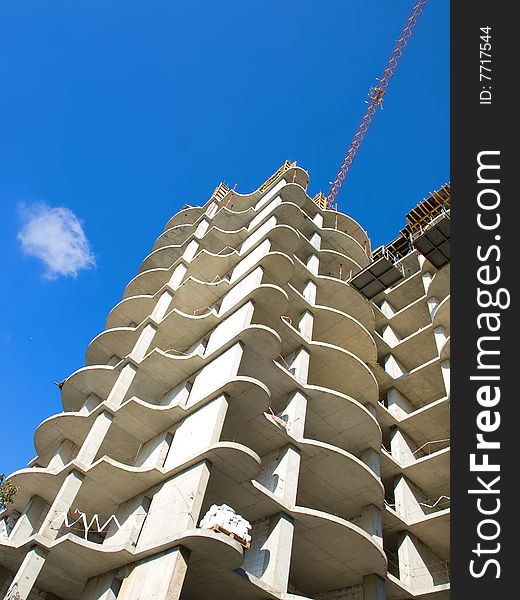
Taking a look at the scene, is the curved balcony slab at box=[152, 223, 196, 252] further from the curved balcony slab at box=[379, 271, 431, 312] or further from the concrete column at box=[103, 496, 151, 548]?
the concrete column at box=[103, 496, 151, 548]

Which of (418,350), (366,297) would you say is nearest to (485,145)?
(366,297)

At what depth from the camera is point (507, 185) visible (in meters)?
11.4

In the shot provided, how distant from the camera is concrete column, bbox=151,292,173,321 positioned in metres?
33.2

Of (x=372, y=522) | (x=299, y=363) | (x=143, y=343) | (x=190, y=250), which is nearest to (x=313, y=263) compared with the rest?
(x=190, y=250)

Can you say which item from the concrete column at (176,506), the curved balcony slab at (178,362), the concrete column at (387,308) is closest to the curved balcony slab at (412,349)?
the concrete column at (387,308)

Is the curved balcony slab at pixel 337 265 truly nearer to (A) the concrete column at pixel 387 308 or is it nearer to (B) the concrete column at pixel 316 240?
(B) the concrete column at pixel 316 240

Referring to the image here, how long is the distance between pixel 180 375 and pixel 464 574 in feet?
67.9

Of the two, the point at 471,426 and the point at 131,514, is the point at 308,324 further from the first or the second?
the point at 471,426

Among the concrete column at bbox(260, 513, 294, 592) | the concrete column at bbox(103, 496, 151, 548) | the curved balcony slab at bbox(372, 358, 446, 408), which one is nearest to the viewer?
the concrete column at bbox(260, 513, 294, 592)

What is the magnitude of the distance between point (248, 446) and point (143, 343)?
10.4 meters

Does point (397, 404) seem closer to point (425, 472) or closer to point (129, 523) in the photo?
point (425, 472)

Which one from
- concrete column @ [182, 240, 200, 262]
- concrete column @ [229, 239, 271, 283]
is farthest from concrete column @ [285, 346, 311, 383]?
concrete column @ [182, 240, 200, 262]

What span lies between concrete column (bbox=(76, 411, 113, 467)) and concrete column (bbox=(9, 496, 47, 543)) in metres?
4.22

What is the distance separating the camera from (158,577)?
17.2 metres
